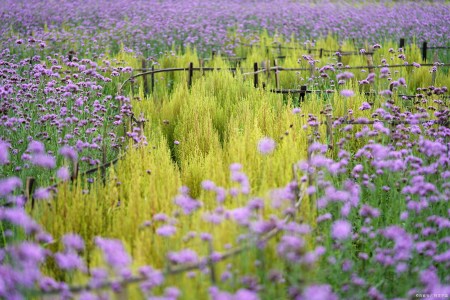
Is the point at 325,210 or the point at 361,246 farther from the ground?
the point at 325,210

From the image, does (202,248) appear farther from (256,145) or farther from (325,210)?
(256,145)

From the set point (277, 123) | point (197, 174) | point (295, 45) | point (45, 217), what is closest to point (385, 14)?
point (295, 45)

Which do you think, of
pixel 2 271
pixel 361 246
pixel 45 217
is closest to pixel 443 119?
pixel 361 246

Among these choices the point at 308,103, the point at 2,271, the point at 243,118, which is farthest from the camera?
the point at 308,103

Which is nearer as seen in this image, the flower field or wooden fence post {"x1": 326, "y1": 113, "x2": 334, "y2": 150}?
the flower field

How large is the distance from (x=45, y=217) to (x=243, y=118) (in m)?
2.46

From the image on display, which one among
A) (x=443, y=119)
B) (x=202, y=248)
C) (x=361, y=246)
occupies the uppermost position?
(x=443, y=119)

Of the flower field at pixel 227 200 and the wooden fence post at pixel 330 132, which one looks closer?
the flower field at pixel 227 200

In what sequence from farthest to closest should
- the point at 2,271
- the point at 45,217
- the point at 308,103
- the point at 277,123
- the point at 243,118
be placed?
1. the point at 308,103
2. the point at 243,118
3. the point at 277,123
4. the point at 45,217
5. the point at 2,271

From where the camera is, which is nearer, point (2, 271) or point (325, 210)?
point (2, 271)

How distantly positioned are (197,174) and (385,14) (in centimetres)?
1305

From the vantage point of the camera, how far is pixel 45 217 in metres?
3.17

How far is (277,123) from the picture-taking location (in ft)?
15.7

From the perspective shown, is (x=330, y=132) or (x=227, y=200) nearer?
(x=227, y=200)
